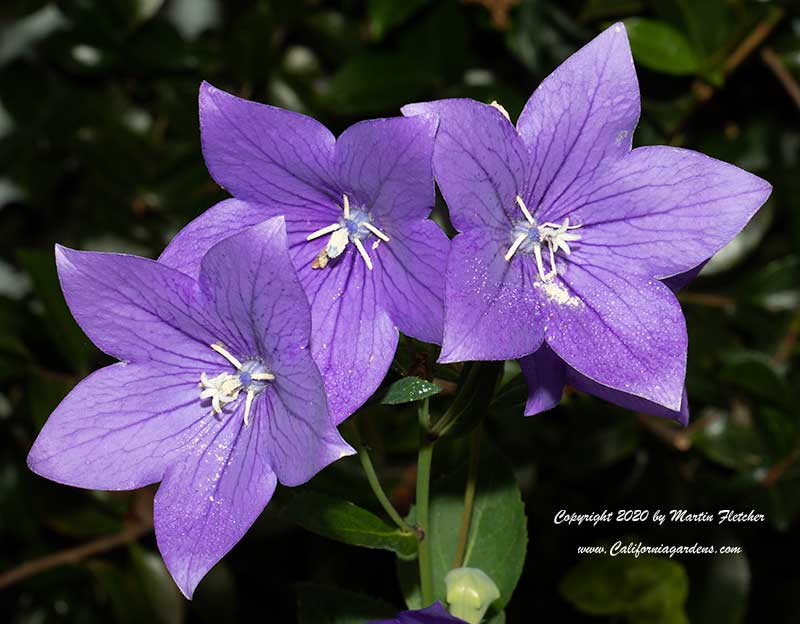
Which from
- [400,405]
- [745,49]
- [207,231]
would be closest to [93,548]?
[400,405]

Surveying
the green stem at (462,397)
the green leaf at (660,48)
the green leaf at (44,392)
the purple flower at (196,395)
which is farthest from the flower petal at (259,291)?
the green leaf at (660,48)

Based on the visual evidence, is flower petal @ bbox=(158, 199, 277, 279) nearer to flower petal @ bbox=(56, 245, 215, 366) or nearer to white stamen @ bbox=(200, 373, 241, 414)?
flower petal @ bbox=(56, 245, 215, 366)

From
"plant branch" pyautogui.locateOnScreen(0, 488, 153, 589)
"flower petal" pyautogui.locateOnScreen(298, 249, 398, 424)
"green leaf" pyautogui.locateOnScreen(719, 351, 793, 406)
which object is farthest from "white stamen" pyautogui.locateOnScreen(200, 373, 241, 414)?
"green leaf" pyautogui.locateOnScreen(719, 351, 793, 406)

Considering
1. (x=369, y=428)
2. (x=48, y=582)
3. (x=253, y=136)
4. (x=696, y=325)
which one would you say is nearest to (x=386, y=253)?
(x=253, y=136)

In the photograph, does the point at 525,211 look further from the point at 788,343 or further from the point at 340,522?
the point at 788,343

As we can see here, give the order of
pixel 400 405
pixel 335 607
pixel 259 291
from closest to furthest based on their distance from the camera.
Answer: pixel 259 291
pixel 335 607
pixel 400 405

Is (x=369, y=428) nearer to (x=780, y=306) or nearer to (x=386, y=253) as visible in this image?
(x=386, y=253)
